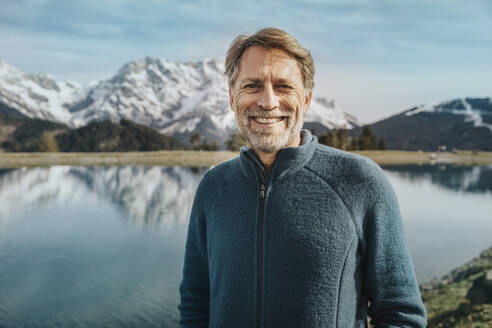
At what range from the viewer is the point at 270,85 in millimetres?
2402

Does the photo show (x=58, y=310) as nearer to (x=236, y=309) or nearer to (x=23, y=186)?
(x=236, y=309)

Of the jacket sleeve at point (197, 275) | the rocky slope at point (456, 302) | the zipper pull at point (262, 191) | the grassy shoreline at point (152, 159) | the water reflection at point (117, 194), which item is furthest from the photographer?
the grassy shoreline at point (152, 159)

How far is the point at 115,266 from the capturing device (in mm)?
21406

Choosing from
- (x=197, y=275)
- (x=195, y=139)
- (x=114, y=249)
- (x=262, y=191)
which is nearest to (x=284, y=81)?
(x=262, y=191)

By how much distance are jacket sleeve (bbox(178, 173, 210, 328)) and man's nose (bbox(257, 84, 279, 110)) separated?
0.75 metres

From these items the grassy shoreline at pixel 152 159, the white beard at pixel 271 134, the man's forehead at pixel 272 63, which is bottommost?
the grassy shoreline at pixel 152 159

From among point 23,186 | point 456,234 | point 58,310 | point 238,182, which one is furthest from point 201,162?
point 238,182

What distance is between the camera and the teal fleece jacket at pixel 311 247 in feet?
7.29

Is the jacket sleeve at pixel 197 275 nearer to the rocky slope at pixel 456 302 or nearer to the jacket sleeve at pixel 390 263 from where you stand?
the jacket sleeve at pixel 390 263

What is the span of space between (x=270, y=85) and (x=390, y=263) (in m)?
1.19

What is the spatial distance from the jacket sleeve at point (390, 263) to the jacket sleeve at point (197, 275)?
113 cm

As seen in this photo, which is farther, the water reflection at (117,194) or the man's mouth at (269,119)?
the water reflection at (117,194)

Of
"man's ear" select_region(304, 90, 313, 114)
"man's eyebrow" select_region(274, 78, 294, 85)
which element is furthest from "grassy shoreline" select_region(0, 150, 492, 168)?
"man's eyebrow" select_region(274, 78, 294, 85)

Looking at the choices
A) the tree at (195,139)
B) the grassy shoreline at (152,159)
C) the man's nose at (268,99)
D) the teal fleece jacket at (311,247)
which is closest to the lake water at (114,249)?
the teal fleece jacket at (311,247)
